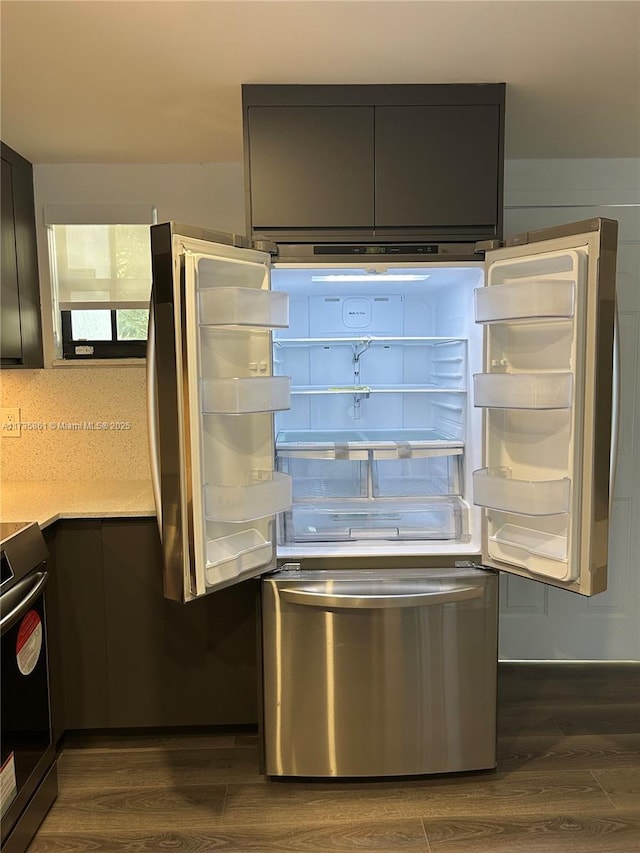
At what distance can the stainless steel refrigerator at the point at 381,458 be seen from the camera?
5.62 ft

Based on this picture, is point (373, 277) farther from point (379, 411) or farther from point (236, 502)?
point (236, 502)

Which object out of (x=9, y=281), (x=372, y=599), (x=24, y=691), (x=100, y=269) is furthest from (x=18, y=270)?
(x=372, y=599)

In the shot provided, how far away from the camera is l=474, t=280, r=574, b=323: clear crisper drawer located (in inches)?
67.2

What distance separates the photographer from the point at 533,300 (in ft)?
5.66

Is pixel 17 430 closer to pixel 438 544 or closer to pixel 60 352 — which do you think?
pixel 60 352

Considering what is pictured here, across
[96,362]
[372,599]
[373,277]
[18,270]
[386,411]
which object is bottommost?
[372,599]

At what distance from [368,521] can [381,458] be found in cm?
28

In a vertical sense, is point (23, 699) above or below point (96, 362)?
below

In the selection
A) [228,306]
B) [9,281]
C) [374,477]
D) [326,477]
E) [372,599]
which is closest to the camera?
[228,306]

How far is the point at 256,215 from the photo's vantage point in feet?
6.57

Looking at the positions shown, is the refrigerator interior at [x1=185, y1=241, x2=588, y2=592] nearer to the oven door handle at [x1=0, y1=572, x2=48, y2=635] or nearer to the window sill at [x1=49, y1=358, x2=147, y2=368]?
the oven door handle at [x1=0, y1=572, x2=48, y2=635]

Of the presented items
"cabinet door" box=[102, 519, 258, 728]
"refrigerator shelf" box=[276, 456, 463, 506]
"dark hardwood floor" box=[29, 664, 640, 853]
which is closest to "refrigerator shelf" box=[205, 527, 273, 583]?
"refrigerator shelf" box=[276, 456, 463, 506]

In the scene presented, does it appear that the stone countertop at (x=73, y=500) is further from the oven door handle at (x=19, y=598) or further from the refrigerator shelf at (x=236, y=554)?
the refrigerator shelf at (x=236, y=554)

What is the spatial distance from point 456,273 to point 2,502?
185cm
